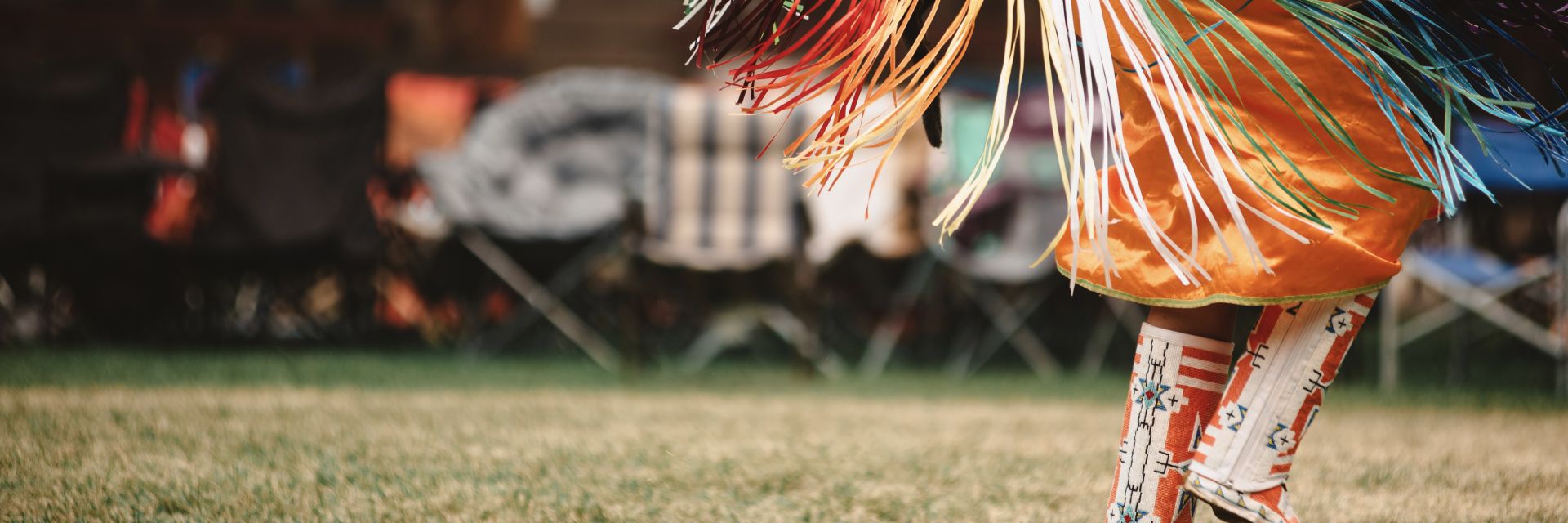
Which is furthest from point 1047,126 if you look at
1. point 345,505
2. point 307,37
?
point 307,37

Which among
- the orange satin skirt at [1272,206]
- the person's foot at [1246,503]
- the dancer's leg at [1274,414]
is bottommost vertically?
the person's foot at [1246,503]

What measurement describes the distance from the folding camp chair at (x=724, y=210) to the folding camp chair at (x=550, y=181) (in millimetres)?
161

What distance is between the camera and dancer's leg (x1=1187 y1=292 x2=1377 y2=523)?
1551 millimetres

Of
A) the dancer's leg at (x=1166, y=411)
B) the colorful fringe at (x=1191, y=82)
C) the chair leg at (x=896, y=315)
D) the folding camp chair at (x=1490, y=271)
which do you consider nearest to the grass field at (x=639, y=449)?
the folding camp chair at (x=1490, y=271)

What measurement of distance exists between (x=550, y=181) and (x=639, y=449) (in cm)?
306

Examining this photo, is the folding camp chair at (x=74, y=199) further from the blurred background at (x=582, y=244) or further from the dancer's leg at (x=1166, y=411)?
the dancer's leg at (x=1166, y=411)

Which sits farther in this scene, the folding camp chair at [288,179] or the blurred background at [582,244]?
the folding camp chair at [288,179]

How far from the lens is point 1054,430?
3.34 meters

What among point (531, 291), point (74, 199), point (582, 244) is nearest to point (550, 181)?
point (582, 244)

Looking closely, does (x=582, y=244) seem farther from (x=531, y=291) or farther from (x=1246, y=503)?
(x=1246, y=503)

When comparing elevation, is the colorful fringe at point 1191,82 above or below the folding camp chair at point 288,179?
above

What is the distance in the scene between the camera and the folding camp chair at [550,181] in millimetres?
5008

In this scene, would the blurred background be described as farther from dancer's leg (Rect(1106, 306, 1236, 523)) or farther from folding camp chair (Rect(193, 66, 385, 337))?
dancer's leg (Rect(1106, 306, 1236, 523))

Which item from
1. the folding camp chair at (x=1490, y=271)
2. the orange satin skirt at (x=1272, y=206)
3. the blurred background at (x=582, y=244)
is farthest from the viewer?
the blurred background at (x=582, y=244)
